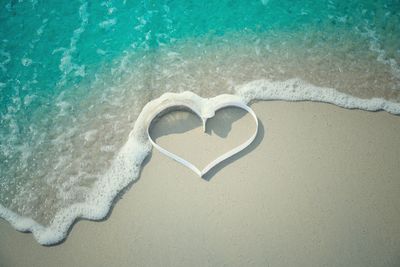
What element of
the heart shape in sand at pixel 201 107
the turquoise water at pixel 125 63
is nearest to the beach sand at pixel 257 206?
the heart shape in sand at pixel 201 107

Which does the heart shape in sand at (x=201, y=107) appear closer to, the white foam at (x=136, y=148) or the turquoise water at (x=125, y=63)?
the white foam at (x=136, y=148)

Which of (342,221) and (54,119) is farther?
(54,119)

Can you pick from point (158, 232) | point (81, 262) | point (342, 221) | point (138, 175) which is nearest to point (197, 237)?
point (158, 232)

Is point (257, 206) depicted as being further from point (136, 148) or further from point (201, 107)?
point (136, 148)

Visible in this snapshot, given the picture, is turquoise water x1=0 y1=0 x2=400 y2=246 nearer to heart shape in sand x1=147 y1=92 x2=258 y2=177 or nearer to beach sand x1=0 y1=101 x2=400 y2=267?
heart shape in sand x1=147 y1=92 x2=258 y2=177

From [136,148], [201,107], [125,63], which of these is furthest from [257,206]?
[125,63]

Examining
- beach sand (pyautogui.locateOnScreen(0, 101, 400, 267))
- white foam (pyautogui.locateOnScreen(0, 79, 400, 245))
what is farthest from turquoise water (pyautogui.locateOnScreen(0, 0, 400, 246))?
beach sand (pyautogui.locateOnScreen(0, 101, 400, 267))

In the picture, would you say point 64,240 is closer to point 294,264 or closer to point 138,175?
point 138,175
